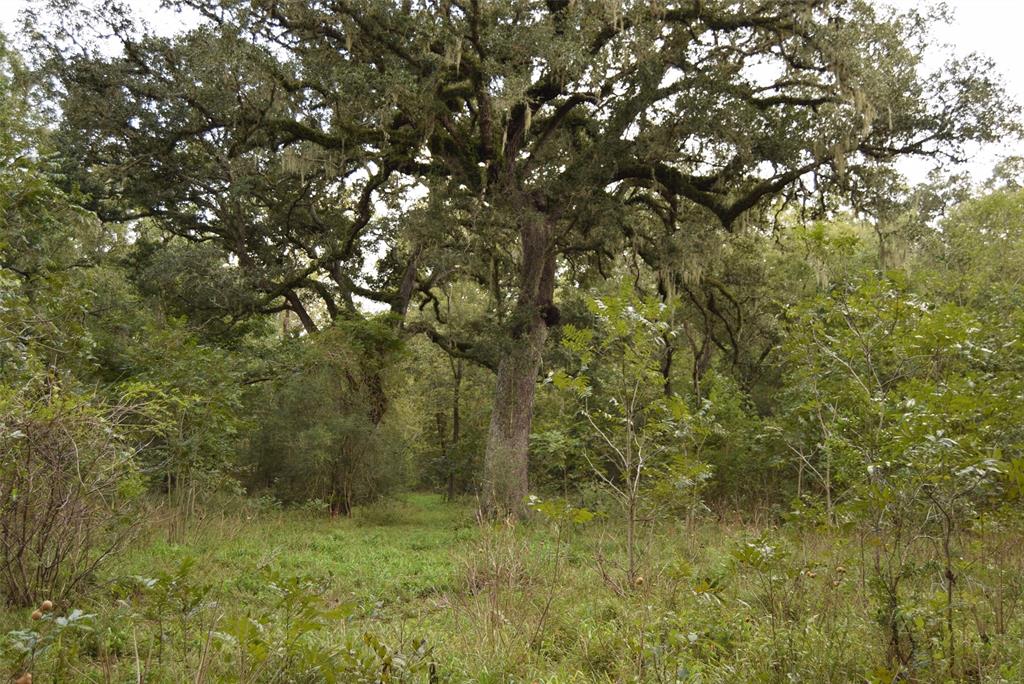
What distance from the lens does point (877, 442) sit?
161 inches

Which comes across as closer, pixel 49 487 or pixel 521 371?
pixel 49 487

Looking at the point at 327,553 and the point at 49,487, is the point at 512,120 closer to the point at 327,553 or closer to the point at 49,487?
the point at 327,553

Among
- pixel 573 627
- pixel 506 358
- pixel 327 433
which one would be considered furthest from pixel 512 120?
pixel 573 627

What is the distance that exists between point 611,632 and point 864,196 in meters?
10.4

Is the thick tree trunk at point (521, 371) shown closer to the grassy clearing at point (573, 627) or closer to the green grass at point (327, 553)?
the green grass at point (327, 553)

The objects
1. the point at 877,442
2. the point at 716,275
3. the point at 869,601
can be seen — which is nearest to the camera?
the point at 877,442

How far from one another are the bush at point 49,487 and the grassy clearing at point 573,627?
35 centimetres

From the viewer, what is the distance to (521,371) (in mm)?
12672

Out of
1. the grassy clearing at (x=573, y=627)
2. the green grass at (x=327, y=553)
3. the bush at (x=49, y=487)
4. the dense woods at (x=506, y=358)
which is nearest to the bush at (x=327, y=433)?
the dense woods at (x=506, y=358)

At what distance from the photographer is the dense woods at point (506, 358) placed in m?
3.75

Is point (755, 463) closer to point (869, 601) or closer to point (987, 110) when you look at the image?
point (987, 110)

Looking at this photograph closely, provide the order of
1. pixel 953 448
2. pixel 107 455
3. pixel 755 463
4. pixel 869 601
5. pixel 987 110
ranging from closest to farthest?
1. pixel 953 448
2. pixel 869 601
3. pixel 107 455
4. pixel 987 110
5. pixel 755 463

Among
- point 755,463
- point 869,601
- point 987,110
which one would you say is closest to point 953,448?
point 869,601

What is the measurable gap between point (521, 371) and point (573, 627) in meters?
8.15
